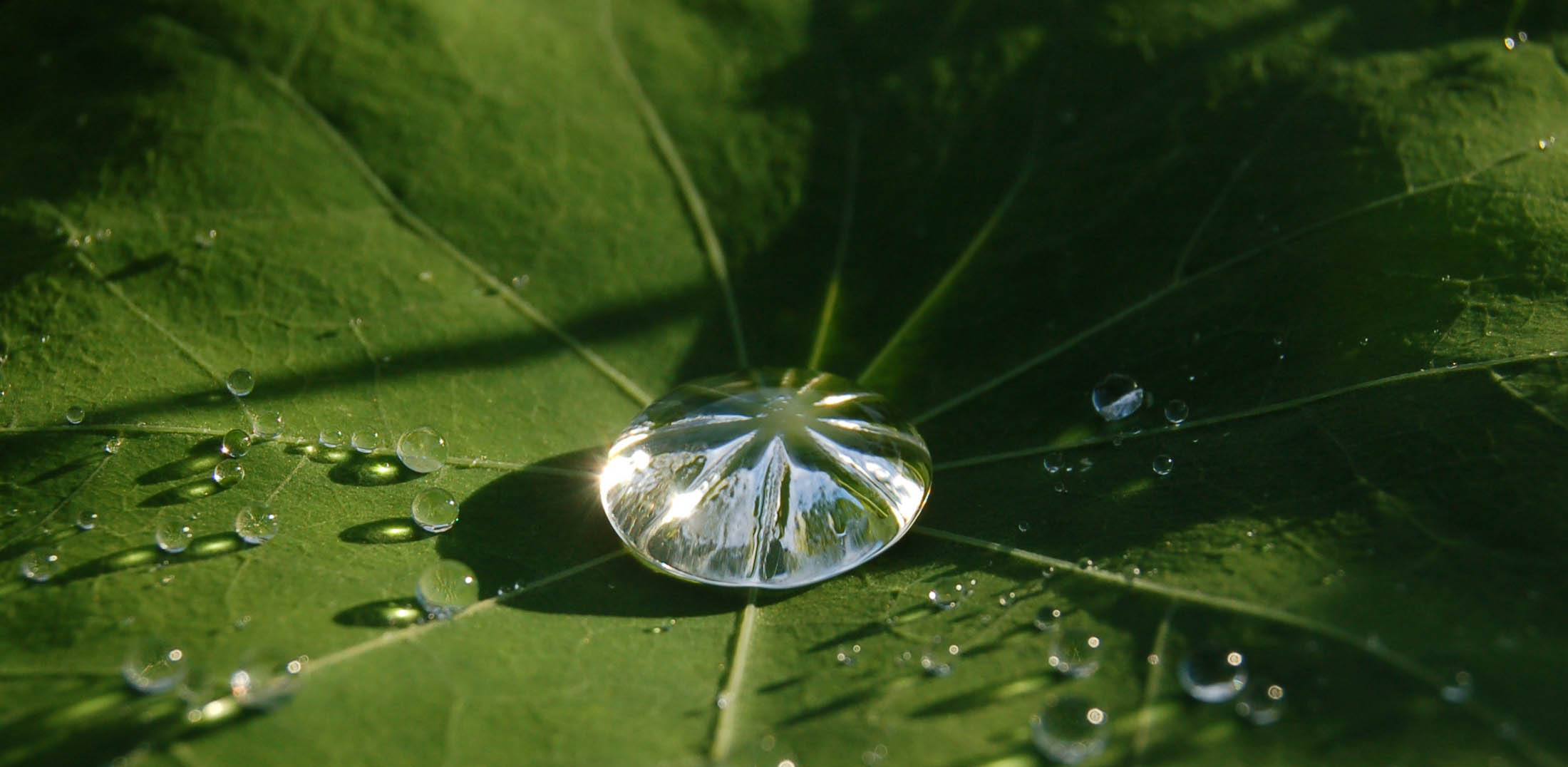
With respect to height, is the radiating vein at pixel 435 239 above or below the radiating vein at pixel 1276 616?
above

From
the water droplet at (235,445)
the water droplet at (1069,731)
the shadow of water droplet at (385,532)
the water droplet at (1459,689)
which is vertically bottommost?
the water droplet at (1069,731)

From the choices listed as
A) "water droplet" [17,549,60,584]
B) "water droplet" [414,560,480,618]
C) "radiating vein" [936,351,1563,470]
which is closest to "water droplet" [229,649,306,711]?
"water droplet" [414,560,480,618]

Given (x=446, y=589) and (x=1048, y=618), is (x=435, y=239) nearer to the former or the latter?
(x=446, y=589)

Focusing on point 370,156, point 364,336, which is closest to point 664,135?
point 370,156

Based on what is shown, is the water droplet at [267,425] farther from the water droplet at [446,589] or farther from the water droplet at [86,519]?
A: the water droplet at [446,589]

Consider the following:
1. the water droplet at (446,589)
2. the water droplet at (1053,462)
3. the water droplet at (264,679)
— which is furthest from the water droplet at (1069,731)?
the water droplet at (264,679)

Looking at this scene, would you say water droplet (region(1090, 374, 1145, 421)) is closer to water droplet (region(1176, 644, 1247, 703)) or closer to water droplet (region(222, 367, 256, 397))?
water droplet (region(1176, 644, 1247, 703))
